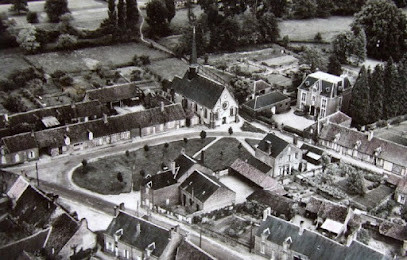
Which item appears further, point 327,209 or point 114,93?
point 114,93

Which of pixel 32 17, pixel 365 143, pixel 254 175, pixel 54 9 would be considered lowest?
A: pixel 254 175

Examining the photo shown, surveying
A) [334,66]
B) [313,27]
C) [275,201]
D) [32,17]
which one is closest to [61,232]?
[275,201]

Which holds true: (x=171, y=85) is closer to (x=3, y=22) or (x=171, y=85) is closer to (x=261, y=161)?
(x=261, y=161)

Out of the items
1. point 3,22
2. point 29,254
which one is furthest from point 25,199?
point 3,22

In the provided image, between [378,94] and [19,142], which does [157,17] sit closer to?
[378,94]

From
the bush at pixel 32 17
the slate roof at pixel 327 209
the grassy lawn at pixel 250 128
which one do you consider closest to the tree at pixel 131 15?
the bush at pixel 32 17

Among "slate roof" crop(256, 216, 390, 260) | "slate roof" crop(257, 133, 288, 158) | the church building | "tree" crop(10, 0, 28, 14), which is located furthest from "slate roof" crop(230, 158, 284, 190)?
"tree" crop(10, 0, 28, 14)

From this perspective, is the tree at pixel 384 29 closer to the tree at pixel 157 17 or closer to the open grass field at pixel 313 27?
the open grass field at pixel 313 27
